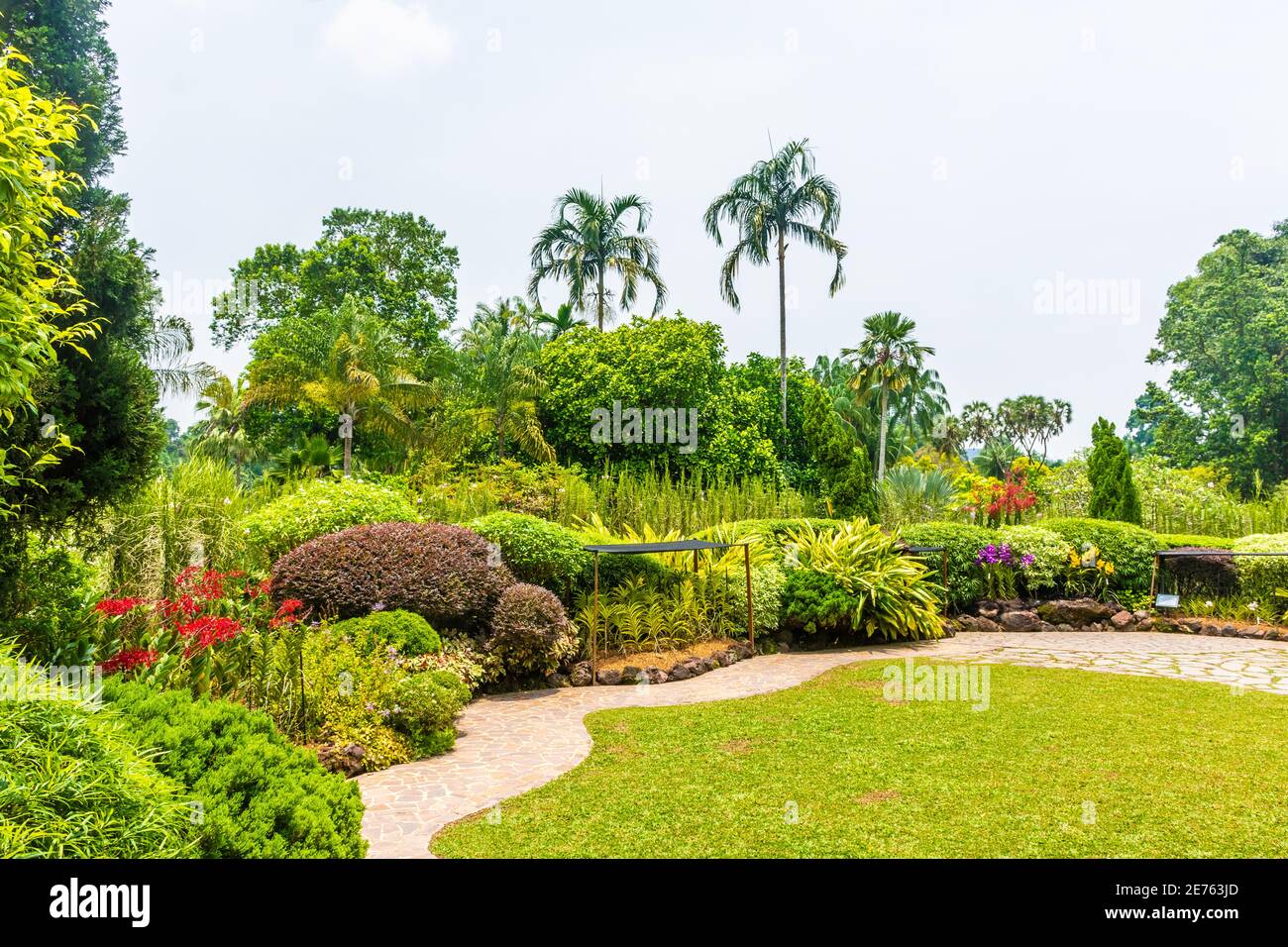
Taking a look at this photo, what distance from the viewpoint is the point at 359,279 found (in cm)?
3005

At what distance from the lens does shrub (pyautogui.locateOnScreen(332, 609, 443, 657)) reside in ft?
23.3

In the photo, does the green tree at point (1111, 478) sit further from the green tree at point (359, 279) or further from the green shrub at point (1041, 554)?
the green tree at point (359, 279)

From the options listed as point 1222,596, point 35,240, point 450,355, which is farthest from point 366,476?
point 1222,596

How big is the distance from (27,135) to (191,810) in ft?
8.34

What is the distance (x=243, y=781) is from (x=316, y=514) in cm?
697

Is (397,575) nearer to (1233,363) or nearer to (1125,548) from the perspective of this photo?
(1125,548)

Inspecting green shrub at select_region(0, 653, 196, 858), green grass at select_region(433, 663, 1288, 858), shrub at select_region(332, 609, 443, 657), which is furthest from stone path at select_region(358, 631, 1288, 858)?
green shrub at select_region(0, 653, 196, 858)

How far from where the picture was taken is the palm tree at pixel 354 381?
21.3m

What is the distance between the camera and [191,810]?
95.6 inches

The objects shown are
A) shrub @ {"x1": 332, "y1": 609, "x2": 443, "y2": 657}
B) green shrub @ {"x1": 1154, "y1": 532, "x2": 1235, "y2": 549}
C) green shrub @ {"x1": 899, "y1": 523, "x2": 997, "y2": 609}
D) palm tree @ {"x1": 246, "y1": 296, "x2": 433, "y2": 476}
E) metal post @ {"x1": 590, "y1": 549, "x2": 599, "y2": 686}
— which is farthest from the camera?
palm tree @ {"x1": 246, "y1": 296, "x2": 433, "y2": 476}

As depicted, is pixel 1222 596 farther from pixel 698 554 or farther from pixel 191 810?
pixel 191 810

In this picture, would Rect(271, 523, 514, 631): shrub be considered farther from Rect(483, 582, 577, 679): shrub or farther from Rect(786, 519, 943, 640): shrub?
Rect(786, 519, 943, 640): shrub

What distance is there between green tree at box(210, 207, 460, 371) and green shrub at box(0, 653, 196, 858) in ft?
89.2
